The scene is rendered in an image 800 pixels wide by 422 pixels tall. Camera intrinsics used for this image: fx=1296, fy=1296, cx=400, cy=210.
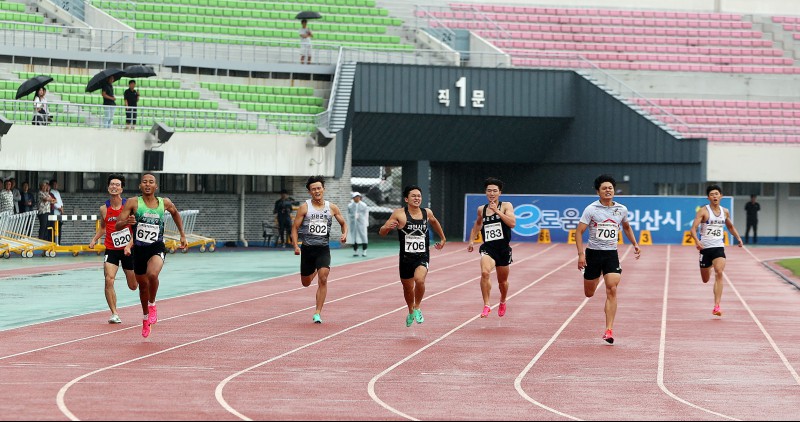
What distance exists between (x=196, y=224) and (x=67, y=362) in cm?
2678

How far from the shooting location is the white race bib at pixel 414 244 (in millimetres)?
15931

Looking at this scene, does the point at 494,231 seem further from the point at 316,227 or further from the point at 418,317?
the point at 316,227

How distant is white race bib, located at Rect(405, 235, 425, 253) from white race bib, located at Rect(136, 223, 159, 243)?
Result: 121 inches

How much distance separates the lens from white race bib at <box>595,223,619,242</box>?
49.3ft

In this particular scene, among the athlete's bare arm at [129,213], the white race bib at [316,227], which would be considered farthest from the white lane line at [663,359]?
the athlete's bare arm at [129,213]

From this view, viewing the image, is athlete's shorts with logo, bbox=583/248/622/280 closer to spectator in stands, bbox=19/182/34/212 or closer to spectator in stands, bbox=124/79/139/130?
spectator in stands, bbox=19/182/34/212

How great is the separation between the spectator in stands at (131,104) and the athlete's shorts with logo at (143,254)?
22035 mm

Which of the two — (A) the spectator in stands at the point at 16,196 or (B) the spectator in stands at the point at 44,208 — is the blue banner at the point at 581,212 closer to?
(B) the spectator in stands at the point at 44,208

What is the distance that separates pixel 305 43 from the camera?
43.0 m

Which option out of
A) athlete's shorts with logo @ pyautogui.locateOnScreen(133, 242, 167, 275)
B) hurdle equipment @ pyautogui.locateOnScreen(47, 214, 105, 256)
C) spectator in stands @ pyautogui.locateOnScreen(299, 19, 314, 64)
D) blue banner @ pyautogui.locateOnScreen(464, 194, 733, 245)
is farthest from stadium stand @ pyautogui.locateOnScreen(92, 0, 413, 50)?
athlete's shorts with logo @ pyautogui.locateOnScreen(133, 242, 167, 275)

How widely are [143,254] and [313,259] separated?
101 inches

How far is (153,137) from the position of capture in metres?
36.5

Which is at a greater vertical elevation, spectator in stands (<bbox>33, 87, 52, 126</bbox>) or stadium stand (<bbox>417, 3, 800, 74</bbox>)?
stadium stand (<bbox>417, 3, 800, 74</bbox>)

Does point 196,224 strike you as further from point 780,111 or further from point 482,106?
point 780,111
